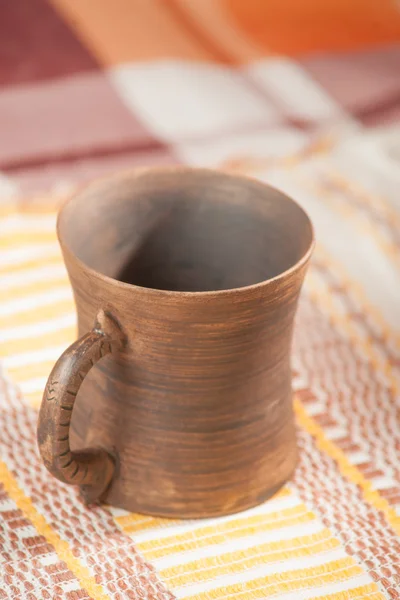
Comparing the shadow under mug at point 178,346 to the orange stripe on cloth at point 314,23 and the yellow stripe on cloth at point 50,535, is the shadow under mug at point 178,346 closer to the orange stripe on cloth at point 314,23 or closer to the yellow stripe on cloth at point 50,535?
the yellow stripe on cloth at point 50,535

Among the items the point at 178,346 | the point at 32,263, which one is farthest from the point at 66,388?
the point at 32,263

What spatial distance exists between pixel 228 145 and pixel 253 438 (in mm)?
514

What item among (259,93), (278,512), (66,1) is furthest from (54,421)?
(66,1)

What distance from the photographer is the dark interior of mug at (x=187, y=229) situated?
0.48m

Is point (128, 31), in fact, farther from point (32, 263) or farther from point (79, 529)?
point (79, 529)

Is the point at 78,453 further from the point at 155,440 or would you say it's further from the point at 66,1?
the point at 66,1

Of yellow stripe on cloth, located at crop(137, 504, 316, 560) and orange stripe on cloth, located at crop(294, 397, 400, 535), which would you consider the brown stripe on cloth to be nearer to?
yellow stripe on cloth, located at crop(137, 504, 316, 560)

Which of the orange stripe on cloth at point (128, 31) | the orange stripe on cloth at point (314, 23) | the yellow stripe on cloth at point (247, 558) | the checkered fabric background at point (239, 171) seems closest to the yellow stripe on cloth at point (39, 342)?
the checkered fabric background at point (239, 171)

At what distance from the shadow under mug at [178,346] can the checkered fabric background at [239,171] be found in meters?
0.03

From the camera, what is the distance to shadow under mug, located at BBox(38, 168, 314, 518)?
1.31ft

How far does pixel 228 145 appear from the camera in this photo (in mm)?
912

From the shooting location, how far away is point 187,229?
516 millimetres

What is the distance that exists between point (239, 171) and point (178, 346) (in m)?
0.47

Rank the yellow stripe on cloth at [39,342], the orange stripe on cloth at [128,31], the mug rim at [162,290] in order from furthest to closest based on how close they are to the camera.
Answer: the orange stripe on cloth at [128,31] → the yellow stripe on cloth at [39,342] → the mug rim at [162,290]
